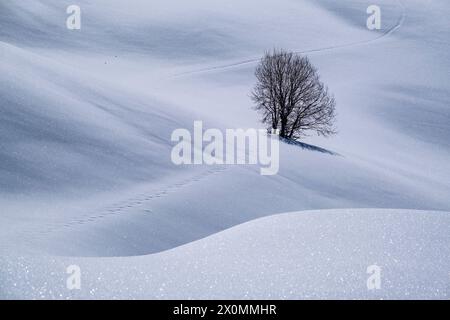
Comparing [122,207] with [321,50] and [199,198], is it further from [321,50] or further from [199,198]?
[321,50]

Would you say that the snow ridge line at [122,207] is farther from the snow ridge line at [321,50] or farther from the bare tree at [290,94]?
the snow ridge line at [321,50]

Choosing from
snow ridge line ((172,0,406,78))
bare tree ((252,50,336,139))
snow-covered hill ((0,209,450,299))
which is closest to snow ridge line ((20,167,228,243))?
snow-covered hill ((0,209,450,299))

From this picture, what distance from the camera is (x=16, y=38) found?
47.3 m

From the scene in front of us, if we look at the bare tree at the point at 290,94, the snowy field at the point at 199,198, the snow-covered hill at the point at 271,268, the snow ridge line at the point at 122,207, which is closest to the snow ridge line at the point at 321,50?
the snowy field at the point at 199,198

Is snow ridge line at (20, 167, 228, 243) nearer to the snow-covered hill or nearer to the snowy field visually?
the snowy field

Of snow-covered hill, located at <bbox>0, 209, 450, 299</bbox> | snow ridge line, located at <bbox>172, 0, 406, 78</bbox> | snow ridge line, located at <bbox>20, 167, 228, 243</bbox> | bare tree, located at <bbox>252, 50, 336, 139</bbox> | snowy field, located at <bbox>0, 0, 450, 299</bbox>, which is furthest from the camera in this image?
snow ridge line, located at <bbox>172, 0, 406, 78</bbox>

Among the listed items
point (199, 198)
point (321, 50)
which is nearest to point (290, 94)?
point (199, 198)

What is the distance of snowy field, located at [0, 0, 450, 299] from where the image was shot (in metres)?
5.99

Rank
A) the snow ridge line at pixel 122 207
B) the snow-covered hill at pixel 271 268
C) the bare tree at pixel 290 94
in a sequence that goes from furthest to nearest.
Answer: the bare tree at pixel 290 94, the snow ridge line at pixel 122 207, the snow-covered hill at pixel 271 268

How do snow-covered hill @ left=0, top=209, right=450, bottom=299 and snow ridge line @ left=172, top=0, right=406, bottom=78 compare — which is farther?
snow ridge line @ left=172, top=0, right=406, bottom=78

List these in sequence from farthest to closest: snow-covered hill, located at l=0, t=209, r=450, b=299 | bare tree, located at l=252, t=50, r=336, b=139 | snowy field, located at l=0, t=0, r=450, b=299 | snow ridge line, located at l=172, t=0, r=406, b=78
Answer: snow ridge line, located at l=172, t=0, r=406, b=78 < bare tree, located at l=252, t=50, r=336, b=139 < snowy field, located at l=0, t=0, r=450, b=299 < snow-covered hill, located at l=0, t=209, r=450, b=299

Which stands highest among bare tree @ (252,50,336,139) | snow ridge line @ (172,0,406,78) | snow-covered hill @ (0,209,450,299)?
snow ridge line @ (172,0,406,78)

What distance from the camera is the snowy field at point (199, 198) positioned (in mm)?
5988

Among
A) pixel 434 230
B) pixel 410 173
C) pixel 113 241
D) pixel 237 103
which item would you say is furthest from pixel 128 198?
pixel 237 103
